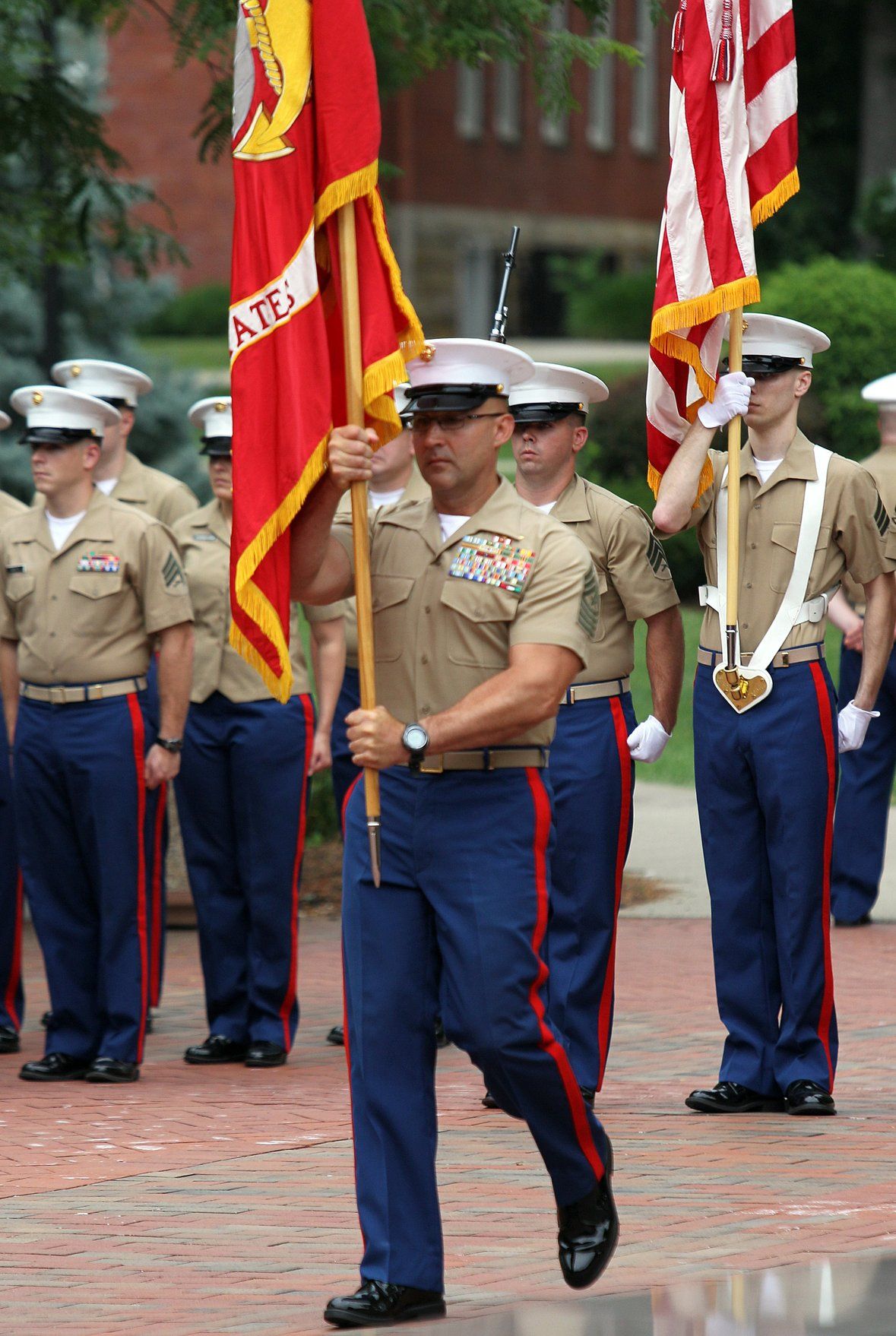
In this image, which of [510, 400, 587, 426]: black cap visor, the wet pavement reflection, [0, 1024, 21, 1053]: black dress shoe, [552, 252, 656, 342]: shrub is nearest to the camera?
the wet pavement reflection

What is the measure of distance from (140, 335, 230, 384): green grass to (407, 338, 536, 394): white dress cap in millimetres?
23204

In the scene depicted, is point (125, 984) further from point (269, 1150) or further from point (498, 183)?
point (498, 183)

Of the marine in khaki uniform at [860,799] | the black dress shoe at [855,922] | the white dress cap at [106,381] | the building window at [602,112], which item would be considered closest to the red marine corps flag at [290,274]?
the white dress cap at [106,381]

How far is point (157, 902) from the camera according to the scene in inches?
356

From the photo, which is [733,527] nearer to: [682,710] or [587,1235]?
[587,1235]

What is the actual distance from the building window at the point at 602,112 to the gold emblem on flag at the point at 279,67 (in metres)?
37.9

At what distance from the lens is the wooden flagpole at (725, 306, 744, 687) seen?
22.5ft

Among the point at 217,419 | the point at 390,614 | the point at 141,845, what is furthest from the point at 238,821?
the point at 390,614

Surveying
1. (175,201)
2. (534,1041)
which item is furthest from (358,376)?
(175,201)

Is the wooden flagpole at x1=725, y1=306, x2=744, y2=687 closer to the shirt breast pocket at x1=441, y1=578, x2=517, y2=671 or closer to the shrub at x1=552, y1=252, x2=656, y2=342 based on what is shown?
the shirt breast pocket at x1=441, y1=578, x2=517, y2=671

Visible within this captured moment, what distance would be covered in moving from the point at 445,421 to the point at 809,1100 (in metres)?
2.85

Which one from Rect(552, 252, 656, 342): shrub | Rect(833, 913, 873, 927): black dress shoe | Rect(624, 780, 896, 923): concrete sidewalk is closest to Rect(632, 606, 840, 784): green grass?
Rect(624, 780, 896, 923): concrete sidewalk

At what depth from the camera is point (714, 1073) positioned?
763cm

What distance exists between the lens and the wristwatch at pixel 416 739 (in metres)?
4.83
